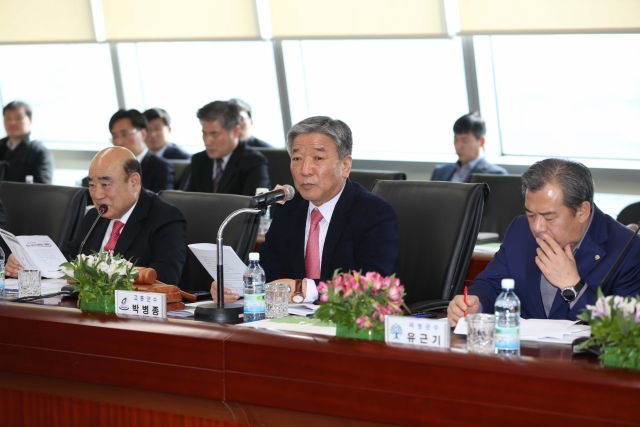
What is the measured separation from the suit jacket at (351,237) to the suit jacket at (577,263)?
0.35 metres

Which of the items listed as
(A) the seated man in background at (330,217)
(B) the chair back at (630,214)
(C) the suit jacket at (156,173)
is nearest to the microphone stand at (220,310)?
(A) the seated man in background at (330,217)

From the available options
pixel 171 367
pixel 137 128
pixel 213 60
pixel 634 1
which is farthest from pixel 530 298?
pixel 213 60

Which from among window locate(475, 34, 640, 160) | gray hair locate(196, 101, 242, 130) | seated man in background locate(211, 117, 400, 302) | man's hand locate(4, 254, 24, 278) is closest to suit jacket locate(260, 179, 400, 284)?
seated man in background locate(211, 117, 400, 302)

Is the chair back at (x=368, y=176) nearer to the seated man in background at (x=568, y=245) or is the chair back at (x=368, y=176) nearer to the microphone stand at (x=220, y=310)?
the seated man in background at (x=568, y=245)

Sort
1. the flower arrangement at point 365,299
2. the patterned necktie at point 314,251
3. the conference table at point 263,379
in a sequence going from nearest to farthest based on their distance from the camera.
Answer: the conference table at point 263,379, the flower arrangement at point 365,299, the patterned necktie at point 314,251

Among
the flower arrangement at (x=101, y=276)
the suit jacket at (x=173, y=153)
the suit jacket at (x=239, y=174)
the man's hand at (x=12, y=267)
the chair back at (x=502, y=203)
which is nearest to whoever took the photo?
the flower arrangement at (x=101, y=276)

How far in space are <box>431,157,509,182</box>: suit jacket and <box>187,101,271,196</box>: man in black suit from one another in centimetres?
134

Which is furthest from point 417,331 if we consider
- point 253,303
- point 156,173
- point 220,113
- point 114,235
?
point 156,173

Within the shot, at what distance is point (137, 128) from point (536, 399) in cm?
442

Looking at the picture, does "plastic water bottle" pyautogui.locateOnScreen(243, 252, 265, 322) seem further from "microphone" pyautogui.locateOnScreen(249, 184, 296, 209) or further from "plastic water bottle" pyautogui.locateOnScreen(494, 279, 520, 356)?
"plastic water bottle" pyautogui.locateOnScreen(494, 279, 520, 356)

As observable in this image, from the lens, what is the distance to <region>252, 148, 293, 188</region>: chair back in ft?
17.4

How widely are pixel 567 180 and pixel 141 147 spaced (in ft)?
12.7

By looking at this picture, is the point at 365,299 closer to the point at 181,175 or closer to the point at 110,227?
the point at 110,227

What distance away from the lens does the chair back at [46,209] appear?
12.1ft
